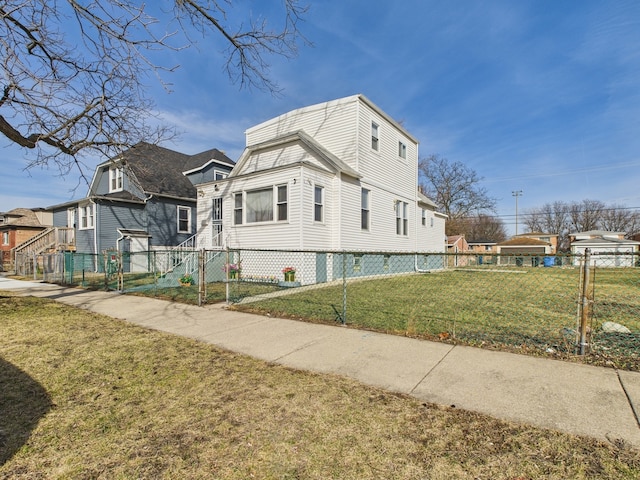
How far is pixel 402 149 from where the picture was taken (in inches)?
674

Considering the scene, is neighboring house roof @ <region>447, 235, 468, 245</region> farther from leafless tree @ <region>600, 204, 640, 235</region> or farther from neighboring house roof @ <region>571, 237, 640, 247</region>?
leafless tree @ <region>600, 204, 640, 235</region>

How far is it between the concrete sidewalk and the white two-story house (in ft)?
19.8

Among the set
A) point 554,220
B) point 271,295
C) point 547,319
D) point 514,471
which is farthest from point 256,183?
point 554,220

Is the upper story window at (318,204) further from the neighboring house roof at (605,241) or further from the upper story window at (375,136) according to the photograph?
the neighboring house roof at (605,241)

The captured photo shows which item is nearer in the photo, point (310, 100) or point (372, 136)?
point (372, 136)

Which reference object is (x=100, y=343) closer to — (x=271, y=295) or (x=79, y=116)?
(x=271, y=295)

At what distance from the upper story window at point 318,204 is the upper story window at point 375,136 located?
416 centimetres

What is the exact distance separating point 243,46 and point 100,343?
21.0ft

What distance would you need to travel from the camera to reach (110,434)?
2.45m

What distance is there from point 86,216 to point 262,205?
13.7 meters

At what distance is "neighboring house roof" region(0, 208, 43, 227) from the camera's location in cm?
3130

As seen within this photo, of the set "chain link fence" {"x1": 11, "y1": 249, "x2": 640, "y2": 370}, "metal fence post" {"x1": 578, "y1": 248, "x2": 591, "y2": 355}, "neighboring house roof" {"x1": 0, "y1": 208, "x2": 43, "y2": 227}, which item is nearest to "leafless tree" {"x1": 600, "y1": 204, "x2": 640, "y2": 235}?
"chain link fence" {"x1": 11, "y1": 249, "x2": 640, "y2": 370}

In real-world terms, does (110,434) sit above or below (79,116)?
below

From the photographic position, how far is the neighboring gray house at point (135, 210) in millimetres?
Result: 18688
